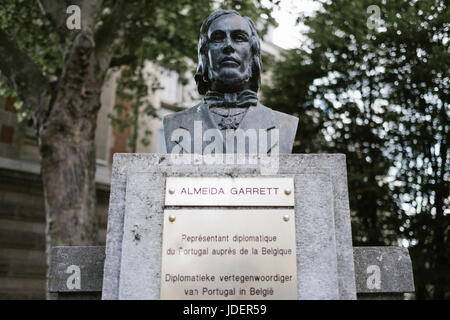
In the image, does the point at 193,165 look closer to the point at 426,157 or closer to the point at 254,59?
the point at 254,59

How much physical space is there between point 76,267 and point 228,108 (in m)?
1.75

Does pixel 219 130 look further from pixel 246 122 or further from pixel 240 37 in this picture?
pixel 240 37

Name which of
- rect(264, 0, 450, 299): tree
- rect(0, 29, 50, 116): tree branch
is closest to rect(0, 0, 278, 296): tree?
rect(0, 29, 50, 116): tree branch

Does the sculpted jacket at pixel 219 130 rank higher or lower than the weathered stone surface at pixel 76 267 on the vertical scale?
higher

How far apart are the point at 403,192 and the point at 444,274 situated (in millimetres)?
1835

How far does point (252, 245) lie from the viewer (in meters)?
2.85

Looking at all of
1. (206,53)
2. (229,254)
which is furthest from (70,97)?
(229,254)

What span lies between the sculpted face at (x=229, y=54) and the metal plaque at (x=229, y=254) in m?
1.36

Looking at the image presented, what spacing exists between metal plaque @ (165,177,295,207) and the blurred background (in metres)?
4.46

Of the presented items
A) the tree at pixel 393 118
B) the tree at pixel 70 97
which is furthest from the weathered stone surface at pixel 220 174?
the tree at pixel 393 118

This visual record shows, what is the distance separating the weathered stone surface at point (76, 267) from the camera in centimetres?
328

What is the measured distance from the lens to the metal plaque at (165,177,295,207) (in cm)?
296

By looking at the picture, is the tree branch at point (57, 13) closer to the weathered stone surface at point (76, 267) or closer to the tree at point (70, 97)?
the tree at point (70, 97)
